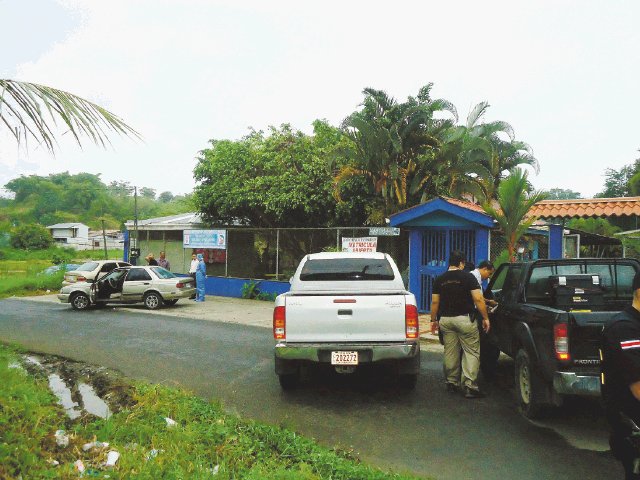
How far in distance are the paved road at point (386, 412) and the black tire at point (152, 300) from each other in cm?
546

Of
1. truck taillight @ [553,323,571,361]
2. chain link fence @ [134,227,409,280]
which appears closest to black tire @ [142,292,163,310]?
chain link fence @ [134,227,409,280]

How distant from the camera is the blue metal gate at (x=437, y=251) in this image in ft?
44.0

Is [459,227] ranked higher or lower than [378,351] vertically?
higher

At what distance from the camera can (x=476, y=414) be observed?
5848 mm

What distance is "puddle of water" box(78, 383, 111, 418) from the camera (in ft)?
19.7

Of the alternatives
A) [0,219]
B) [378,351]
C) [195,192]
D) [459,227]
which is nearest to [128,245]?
[195,192]

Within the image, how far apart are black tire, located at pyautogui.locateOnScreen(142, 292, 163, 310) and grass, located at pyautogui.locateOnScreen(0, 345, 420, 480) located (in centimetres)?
1048

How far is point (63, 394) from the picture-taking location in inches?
Answer: 269

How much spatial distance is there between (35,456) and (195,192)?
20.7 meters

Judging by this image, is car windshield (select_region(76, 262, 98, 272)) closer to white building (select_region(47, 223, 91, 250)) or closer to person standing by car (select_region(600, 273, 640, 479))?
person standing by car (select_region(600, 273, 640, 479))

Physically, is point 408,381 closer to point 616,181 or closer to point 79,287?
point 79,287

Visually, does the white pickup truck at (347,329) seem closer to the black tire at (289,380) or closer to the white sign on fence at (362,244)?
the black tire at (289,380)

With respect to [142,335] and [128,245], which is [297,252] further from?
[128,245]

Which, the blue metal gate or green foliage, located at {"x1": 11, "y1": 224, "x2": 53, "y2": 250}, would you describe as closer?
the blue metal gate
